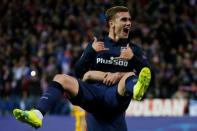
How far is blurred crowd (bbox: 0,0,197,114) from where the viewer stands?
15328 mm

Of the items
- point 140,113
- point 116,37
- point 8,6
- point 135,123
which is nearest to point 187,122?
point 135,123

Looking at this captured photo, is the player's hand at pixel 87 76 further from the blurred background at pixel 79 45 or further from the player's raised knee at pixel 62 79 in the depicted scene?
the blurred background at pixel 79 45

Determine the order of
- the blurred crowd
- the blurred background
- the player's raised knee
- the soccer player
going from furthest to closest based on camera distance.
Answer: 1. the blurred crowd
2. the blurred background
3. the soccer player
4. the player's raised knee

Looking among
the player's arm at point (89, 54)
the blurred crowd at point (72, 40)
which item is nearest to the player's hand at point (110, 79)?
the player's arm at point (89, 54)

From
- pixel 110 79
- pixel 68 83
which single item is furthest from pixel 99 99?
pixel 68 83

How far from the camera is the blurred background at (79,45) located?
1448 cm

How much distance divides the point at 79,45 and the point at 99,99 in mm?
9737

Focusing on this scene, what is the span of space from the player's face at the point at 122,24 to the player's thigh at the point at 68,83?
911 mm

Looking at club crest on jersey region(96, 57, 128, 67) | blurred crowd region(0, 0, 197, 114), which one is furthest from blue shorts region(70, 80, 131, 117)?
blurred crowd region(0, 0, 197, 114)

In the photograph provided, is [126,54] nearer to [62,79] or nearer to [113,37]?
[113,37]

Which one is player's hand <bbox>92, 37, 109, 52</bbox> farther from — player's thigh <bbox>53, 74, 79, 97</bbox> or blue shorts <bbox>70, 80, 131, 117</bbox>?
player's thigh <bbox>53, 74, 79, 97</bbox>

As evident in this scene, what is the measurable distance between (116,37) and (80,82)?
0.82 m

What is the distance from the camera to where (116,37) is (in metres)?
7.72

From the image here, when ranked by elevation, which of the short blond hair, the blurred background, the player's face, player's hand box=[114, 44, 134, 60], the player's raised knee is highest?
the short blond hair
